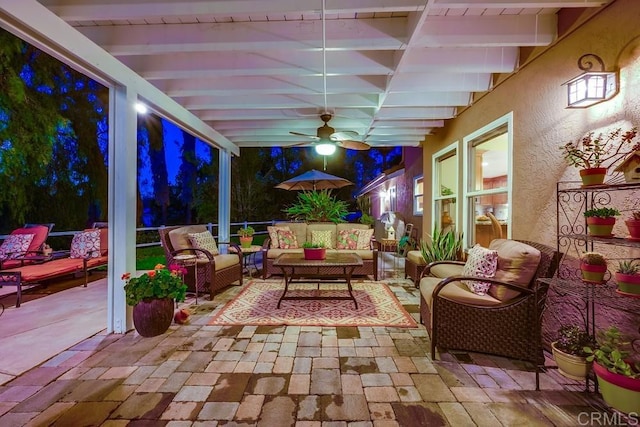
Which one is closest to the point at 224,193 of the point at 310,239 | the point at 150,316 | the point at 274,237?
the point at 274,237

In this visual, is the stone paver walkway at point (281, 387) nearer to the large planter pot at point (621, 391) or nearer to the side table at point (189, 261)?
the large planter pot at point (621, 391)

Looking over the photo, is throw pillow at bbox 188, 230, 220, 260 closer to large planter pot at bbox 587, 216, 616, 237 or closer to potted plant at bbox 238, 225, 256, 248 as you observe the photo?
potted plant at bbox 238, 225, 256, 248

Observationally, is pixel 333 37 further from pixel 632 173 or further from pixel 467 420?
pixel 467 420

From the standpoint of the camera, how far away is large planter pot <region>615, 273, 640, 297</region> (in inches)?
65.4

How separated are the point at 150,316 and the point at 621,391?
343 centimetres

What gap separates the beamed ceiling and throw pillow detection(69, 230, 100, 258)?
2778 mm

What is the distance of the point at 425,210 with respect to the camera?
6.30 meters

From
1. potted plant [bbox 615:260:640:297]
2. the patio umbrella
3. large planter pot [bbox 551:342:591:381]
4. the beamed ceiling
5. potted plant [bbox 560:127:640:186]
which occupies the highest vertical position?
the beamed ceiling

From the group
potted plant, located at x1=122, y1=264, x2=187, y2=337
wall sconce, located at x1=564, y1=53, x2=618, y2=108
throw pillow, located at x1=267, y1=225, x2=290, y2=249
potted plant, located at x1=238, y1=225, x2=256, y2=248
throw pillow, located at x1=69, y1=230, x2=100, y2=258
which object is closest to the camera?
wall sconce, located at x1=564, y1=53, x2=618, y2=108

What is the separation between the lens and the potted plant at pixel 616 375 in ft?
5.16

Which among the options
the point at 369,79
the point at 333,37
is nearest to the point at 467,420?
the point at 333,37

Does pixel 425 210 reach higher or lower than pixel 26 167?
lower

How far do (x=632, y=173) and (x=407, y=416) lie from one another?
194 cm

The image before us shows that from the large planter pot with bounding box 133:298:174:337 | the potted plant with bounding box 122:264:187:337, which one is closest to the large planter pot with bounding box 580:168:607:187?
the potted plant with bounding box 122:264:187:337
